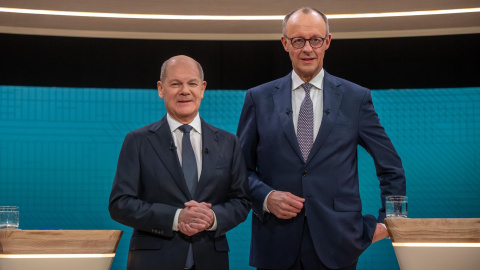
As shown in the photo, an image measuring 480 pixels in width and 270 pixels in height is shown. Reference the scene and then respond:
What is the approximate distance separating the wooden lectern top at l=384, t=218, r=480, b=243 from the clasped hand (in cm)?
74

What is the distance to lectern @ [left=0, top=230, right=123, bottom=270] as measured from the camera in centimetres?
246

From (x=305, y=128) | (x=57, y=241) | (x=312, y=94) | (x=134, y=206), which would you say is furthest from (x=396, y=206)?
(x=57, y=241)

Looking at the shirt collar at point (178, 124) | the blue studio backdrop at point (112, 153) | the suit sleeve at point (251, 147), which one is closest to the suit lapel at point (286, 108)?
the suit sleeve at point (251, 147)

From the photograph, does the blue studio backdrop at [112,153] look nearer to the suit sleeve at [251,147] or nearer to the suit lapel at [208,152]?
the suit sleeve at [251,147]

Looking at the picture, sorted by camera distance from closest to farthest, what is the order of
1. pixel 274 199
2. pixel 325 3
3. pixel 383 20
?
pixel 274 199 → pixel 325 3 → pixel 383 20

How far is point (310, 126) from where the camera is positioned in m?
→ 2.88

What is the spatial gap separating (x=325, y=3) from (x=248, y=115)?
2.44 meters

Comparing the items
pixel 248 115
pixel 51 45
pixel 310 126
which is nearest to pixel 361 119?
pixel 310 126

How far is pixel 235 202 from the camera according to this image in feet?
8.61

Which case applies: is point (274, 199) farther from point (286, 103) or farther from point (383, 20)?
point (383, 20)

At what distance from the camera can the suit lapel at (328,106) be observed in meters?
2.83

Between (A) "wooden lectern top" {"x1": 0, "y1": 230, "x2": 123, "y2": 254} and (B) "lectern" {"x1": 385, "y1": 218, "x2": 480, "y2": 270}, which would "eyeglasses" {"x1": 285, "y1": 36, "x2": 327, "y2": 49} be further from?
(A) "wooden lectern top" {"x1": 0, "y1": 230, "x2": 123, "y2": 254}

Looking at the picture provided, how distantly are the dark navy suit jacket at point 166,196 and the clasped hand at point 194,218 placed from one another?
43 millimetres

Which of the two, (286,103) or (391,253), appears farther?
(391,253)
